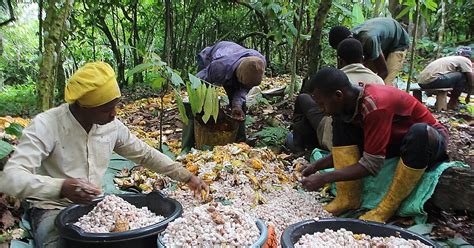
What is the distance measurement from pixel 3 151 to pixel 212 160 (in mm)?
1603

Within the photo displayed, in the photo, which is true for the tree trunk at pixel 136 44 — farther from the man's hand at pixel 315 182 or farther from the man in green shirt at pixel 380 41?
the man's hand at pixel 315 182

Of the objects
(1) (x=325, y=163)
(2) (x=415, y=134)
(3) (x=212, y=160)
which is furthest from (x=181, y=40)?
(2) (x=415, y=134)

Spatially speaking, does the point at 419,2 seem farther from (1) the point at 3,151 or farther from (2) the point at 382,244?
(1) the point at 3,151

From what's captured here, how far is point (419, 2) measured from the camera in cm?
481

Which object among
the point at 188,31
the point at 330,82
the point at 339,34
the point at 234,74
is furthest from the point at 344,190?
the point at 188,31

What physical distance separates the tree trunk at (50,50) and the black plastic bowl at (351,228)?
2112 mm

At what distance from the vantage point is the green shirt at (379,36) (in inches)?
178

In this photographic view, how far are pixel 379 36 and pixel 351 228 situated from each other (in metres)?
2.99

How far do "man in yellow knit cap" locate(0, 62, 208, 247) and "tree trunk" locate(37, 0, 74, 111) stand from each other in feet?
3.37

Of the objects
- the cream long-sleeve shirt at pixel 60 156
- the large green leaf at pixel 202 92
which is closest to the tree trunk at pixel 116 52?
the large green leaf at pixel 202 92

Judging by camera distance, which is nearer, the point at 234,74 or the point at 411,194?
the point at 411,194

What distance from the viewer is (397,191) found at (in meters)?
2.62

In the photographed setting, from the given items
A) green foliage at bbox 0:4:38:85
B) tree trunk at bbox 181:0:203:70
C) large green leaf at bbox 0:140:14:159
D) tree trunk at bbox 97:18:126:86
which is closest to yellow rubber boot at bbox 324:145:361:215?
large green leaf at bbox 0:140:14:159

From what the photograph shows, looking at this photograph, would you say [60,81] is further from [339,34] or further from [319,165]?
[319,165]
